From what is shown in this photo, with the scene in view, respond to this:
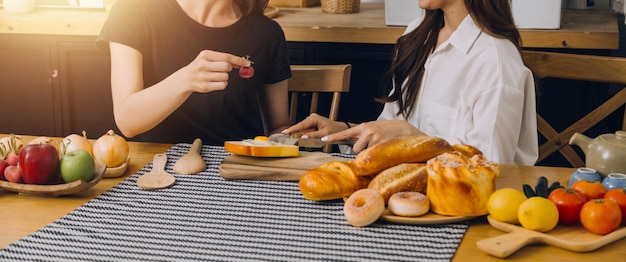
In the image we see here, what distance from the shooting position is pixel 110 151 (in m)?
1.56

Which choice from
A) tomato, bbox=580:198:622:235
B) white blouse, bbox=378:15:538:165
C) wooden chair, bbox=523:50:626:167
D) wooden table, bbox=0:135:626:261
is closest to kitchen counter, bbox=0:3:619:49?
wooden chair, bbox=523:50:626:167

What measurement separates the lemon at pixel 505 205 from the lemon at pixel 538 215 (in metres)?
0.02

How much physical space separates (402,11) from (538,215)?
1652 mm

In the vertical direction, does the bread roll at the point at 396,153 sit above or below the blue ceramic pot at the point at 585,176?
above

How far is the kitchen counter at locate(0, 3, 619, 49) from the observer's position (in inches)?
104

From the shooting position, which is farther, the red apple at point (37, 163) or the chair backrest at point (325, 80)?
the chair backrest at point (325, 80)

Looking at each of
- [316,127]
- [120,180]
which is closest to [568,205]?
[316,127]

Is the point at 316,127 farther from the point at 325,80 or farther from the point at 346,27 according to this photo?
the point at 346,27

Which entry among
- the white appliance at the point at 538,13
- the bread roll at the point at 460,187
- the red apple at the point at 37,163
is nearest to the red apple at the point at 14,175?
the red apple at the point at 37,163

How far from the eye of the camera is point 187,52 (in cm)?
208

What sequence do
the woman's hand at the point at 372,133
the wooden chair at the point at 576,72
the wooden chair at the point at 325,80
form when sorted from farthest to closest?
the wooden chair at the point at 325,80 < the wooden chair at the point at 576,72 < the woman's hand at the point at 372,133

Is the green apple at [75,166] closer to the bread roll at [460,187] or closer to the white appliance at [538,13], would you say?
the bread roll at [460,187]

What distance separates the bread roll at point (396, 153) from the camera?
1.42 meters

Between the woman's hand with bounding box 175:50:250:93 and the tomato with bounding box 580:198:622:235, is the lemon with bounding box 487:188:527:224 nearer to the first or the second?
the tomato with bounding box 580:198:622:235
